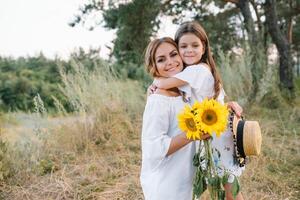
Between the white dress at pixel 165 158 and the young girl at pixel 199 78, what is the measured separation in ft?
0.27

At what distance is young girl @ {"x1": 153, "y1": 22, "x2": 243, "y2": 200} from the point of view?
192 cm

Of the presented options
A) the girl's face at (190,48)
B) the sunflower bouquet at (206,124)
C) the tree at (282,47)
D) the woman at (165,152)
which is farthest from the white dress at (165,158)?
the tree at (282,47)

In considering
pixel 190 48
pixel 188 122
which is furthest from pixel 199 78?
pixel 188 122

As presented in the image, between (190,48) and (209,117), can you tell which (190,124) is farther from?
(190,48)

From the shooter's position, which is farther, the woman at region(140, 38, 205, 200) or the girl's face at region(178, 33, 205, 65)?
the girl's face at region(178, 33, 205, 65)

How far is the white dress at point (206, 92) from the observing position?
75.5 inches

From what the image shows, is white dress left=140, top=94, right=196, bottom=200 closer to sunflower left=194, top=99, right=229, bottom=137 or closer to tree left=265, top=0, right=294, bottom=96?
sunflower left=194, top=99, right=229, bottom=137

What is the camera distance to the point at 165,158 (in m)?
1.87

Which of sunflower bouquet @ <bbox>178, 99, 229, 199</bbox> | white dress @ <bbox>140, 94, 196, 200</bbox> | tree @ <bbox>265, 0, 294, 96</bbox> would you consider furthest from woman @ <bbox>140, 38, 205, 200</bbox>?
tree @ <bbox>265, 0, 294, 96</bbox>

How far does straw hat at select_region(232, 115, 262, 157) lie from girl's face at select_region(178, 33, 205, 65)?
36 cm

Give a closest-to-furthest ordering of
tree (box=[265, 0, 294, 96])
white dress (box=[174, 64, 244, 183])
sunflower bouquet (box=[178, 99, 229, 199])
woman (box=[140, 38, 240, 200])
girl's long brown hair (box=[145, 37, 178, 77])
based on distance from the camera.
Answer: sunflower bouquet (box=[178, 99, 229, 199]), woman (box=[140, 38, 240, 200]), white dress (box=[174, 64, 244, 183]), girl's long brown hair (box=[145, 37, 178, 77]), tree (box=[265, 0, 294, 96])

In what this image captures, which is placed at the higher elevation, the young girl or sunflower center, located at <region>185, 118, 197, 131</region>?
the young girl

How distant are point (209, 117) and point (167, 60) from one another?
19.7 inches

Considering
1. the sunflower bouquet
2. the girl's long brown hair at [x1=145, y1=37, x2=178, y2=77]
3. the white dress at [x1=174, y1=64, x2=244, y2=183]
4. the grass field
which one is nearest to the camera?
the sunflower bouquet
